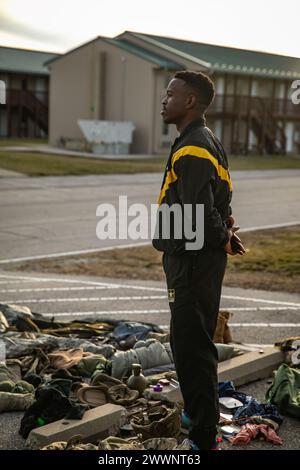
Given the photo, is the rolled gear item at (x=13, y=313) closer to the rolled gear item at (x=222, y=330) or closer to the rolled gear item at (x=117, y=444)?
the rolled gear item at (x=222, y=330)

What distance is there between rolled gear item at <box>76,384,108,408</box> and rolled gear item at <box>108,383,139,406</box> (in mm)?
54

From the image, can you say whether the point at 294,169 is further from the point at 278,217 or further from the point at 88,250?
the point at 88,250

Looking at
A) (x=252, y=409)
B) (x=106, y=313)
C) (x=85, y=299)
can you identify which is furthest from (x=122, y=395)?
(x=85, y=299)

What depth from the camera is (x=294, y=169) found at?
43.7 meters

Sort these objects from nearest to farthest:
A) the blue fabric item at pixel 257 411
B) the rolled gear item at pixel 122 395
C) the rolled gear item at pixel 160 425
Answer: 1. the rolled gear item at pixel 160 425
2. the blue fabric item at pixel 257 411
3. the rolled gear item at pixel 122 395

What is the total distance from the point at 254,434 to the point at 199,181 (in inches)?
83.6

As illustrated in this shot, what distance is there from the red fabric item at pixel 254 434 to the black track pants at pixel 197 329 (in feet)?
2.38

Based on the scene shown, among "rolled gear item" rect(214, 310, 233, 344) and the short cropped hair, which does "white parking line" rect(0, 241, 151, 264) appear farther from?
the short cropped hair

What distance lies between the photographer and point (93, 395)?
595 cm

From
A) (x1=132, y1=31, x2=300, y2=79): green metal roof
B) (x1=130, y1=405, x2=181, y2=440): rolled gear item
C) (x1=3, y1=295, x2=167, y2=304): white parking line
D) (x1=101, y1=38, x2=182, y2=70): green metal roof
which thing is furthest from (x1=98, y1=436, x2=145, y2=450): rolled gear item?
(x1=132, y1=31, x2=300, y2=79): green metal roof

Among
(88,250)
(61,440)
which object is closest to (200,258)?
(61,440)

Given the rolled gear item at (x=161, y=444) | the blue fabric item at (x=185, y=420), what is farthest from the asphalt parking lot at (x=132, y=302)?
the rolled gear item at (x=161, y=444)

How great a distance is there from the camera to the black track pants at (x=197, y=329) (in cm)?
457
